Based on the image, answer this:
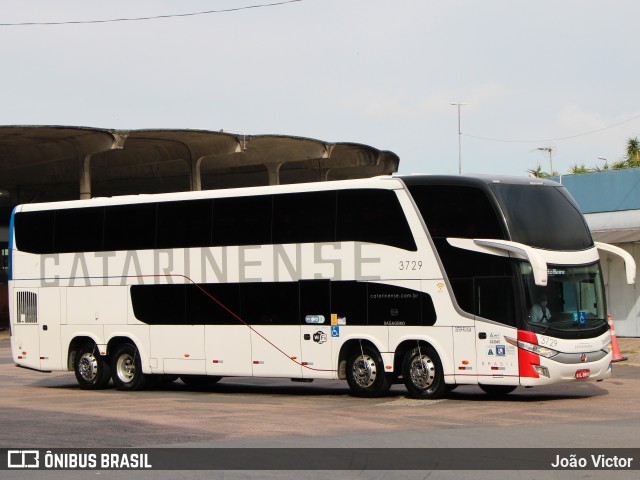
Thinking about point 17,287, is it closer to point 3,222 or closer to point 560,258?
point 560,258

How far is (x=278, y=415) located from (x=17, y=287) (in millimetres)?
10308

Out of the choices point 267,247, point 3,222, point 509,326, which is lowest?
point 509,326

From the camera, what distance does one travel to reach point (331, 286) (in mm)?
20406

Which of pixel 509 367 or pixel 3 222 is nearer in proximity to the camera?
pixel 509 367

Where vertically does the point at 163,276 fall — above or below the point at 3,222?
below

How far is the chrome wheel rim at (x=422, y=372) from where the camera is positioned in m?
19.3

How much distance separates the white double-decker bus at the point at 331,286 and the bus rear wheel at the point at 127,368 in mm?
31

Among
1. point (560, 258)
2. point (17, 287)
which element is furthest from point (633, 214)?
point (17, 287)

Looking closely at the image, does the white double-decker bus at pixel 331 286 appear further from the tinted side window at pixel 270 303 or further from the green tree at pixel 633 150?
the green tree at pixel 633 150

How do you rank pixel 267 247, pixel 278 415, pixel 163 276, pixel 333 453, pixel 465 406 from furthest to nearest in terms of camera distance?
pixel 163 276 < pixel 267 247 < pixel 465 406 < pixel 278 415 < pixel 333 453

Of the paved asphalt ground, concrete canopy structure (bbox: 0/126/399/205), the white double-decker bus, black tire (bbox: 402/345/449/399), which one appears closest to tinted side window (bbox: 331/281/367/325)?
the white double-decker bus

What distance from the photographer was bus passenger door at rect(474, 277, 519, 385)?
60.5 ft

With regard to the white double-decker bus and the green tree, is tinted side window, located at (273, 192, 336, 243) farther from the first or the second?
the green tree

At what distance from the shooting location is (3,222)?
57750mm
